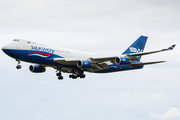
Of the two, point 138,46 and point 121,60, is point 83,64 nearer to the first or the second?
point 121,60

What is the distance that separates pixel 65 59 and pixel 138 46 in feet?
57.5

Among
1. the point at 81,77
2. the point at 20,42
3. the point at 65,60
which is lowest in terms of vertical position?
the point at 81,77

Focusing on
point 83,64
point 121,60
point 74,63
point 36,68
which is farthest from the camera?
point 36,68

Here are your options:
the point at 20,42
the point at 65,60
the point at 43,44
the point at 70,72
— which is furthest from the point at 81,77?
the point at 20,42

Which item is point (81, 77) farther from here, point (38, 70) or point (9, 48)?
point (9, 48)

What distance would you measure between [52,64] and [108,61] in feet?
35.3

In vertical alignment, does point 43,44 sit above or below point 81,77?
above

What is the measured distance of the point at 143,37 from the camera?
6125 centimetres

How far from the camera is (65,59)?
50.1 metres

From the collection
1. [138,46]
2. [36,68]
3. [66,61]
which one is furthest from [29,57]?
[138,46]

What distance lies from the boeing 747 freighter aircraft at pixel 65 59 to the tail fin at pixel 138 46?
12.3 ft

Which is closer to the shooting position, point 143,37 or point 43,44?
point 43,44

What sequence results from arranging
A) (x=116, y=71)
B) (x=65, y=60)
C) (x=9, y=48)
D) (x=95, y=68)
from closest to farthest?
(x=9, y=48) → (x=65, y=60) → (x=95, y=68) → (x=116, y=71)

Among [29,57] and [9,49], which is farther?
[29,57]
